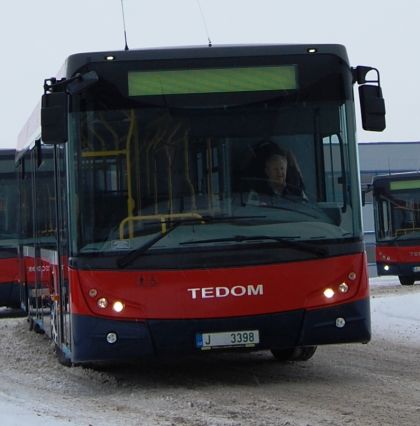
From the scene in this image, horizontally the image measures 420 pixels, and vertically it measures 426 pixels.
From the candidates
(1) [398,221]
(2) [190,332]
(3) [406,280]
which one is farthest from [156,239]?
(3) [406,280]

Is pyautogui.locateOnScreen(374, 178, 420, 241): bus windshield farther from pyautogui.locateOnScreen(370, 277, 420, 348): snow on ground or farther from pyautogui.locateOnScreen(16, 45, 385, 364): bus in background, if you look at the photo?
pyautogui.locateOnScreen(16, 45, 385, 364): bus in background

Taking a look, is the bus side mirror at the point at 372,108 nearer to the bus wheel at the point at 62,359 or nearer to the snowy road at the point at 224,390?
the snowy road at the point at 224,390

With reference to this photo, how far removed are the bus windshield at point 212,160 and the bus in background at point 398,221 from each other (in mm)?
19464

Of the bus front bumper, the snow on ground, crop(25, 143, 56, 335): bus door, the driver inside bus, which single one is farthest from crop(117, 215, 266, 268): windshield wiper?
the snow on ground

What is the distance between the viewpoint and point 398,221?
29219 millimetres

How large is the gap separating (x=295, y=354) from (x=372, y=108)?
315cm

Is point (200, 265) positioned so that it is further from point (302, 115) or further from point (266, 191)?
point (302, 115)

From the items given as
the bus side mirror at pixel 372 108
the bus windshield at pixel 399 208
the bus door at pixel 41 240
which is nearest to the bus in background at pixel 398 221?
the bus windshield at pixel 399 208

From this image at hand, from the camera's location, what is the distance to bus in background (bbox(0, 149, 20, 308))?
1989cm

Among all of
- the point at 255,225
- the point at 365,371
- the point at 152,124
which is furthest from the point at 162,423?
the point at 365,371

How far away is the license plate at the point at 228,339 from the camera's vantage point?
365 inches

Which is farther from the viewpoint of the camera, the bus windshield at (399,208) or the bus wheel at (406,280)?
the bus wheel at (406,280)

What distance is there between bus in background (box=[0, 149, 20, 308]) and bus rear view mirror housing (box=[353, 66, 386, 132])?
11200mm

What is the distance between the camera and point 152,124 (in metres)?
9.45
